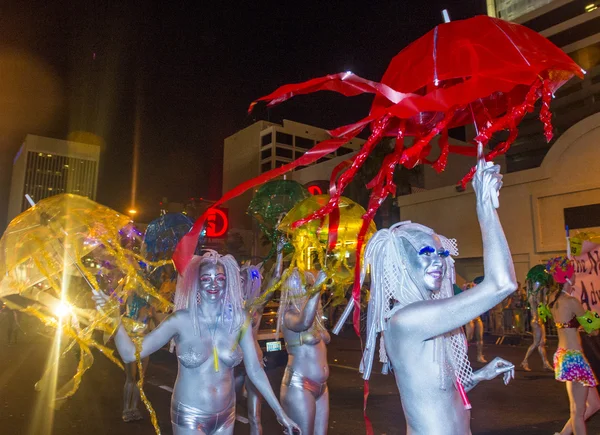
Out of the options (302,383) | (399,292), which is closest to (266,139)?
(302,383)

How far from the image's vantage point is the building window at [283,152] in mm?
64188

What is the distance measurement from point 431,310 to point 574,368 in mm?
4015

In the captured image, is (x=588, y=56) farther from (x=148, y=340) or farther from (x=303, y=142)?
(x=303, y=142)

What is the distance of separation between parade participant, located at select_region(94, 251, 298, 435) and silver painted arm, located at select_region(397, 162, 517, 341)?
1.64 meters

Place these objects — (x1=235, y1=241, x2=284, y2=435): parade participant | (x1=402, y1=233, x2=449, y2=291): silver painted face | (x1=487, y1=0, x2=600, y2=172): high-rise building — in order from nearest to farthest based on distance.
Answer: (x1=402, y1=233, x2=449, y2=291): silver painted face, (x1=235, y1=241, x2=284, y2=435): parade participant, (x1=487, y1=0, x2=600, y2=172): high-rise building

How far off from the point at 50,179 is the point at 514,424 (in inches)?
4544

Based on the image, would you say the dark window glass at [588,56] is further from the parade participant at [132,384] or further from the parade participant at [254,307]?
the parade participant at [132,384]

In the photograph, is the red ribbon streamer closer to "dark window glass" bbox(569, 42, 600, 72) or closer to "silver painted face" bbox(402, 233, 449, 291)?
"silver painted face" bbox(402, 233, 449, 291)

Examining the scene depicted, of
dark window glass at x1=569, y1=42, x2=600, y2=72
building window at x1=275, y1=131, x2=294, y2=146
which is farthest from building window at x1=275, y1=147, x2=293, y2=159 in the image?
dark window glass at x1=569, y1=42, x2=600, y2=72

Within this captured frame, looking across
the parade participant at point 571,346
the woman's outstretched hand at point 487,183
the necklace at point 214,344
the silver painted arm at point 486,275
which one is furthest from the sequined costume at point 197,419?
the parade participant at point 571,346

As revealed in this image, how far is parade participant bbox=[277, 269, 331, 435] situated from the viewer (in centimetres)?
388

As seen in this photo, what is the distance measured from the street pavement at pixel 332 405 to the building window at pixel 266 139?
182ft

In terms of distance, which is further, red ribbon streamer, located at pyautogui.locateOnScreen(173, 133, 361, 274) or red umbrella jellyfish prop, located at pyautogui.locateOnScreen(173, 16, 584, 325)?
red ribbon streamer, located at pyautogui.locateOnScreen(173, 133, 361, 274)

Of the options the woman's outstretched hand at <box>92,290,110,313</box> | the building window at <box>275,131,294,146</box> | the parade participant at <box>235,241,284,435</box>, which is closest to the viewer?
the woman's outstretched hand at <box>92,290,110,313</box>
